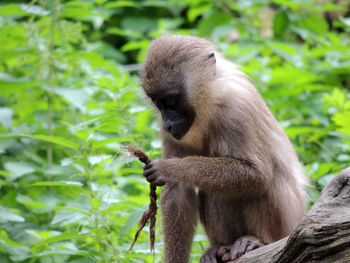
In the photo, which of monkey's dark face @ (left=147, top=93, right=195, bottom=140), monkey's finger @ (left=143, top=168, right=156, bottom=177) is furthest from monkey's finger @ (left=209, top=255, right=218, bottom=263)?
monkey's dark face @ (left=147, top=93, right=195, bottom=140)

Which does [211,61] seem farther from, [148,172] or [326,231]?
[326,231]

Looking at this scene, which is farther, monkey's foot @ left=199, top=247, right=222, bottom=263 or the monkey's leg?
the monkey's leg

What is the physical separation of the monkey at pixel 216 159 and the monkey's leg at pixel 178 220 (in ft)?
0.04

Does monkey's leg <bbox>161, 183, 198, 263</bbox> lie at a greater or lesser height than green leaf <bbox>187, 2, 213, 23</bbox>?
lesser

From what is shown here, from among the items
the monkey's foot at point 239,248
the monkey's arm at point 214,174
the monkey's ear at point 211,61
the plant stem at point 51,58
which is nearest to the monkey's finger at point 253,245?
the monkey's foot at point 239,248

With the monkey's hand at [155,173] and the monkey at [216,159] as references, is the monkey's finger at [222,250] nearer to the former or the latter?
the monkey at [216,159]

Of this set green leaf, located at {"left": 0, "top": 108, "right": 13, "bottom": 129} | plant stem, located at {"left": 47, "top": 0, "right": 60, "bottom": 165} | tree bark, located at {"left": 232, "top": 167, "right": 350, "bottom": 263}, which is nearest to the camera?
tree bark, located at {"left": 232, "top": 167, "right": 350, "bottom": 263}

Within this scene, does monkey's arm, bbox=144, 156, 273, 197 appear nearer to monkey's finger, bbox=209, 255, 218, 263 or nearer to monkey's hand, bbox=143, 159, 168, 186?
monkey's hand, bbox=143, 159, 168, 186

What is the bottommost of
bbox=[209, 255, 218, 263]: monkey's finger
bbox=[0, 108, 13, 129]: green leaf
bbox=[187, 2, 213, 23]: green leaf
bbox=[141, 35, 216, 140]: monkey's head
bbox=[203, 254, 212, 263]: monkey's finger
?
bbox=[203, 254, 212, 263]: monkey's finger

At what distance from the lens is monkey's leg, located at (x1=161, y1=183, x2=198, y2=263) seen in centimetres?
647

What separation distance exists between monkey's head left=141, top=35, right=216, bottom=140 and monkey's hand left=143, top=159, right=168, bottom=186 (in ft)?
1.52

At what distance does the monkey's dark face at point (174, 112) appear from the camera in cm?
604

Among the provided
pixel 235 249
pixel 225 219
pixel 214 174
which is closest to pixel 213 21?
pixel 225 219

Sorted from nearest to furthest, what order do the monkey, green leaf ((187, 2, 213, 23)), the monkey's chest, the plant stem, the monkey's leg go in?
the monkey → the monkey's chest → the monkey's leg → the plant stem → green leaf ((187, 2, 213, 23))
